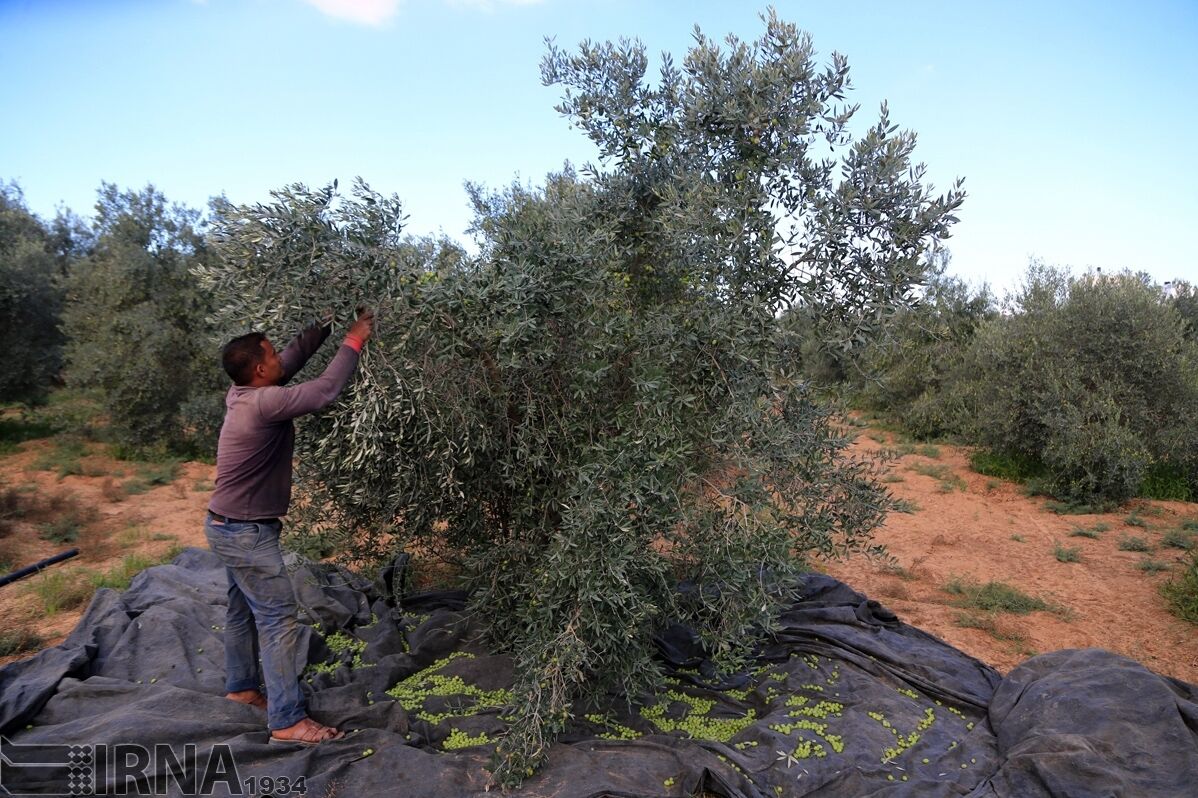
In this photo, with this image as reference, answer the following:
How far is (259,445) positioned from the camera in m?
4.45

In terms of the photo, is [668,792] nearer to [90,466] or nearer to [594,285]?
[594,285]

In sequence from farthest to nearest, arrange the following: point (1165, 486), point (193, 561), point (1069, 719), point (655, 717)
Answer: point (1165, 486)
point (193, 561)
point (655, 717)
point (1069, 719)

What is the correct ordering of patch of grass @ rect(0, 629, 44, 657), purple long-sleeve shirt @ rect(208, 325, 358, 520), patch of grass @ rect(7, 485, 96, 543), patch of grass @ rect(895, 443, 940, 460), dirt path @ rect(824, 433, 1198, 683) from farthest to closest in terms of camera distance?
patch of grass @ rect(895, 443, 940, 460) → patch of grass @ rect(7, 485, 96, 543) → dirt path @ rect(824, 433, 1198, 683) → patch of grass @ rect(0, 629, 44, 657) → purple long-sleeve shirt @ rect(208, 325, 358, 520)

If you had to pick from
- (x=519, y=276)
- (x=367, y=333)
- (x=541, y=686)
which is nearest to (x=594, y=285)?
(x=519, y=276)

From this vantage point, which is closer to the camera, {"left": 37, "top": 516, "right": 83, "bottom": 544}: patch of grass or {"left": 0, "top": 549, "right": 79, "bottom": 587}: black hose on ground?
{"left": 0, "top": 549, "right": 79, "bottom": 587}: black hose on ground

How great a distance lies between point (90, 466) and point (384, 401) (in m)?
10.9

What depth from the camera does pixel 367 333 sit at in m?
4.20

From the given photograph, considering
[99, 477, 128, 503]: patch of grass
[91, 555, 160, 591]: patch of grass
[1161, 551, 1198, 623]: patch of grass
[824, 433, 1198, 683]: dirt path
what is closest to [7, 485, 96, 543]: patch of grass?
[99, 477, 128, 503]: patch of grass

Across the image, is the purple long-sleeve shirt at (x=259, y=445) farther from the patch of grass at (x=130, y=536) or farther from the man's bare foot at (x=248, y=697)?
the patch of grass at (x=130, y=536)

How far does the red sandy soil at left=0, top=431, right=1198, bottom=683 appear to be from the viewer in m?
6.81

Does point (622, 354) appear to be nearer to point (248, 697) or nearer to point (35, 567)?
point (248, 697)

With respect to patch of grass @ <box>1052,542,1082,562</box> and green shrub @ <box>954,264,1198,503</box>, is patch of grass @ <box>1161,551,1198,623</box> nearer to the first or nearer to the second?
patch of grass @ <box>1052,542,1082,562</box>

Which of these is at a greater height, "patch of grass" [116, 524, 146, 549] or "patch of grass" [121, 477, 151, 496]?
"patch of grass" [121, 477, 151, 496]

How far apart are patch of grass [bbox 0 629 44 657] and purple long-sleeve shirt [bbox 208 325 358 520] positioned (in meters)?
3.22
